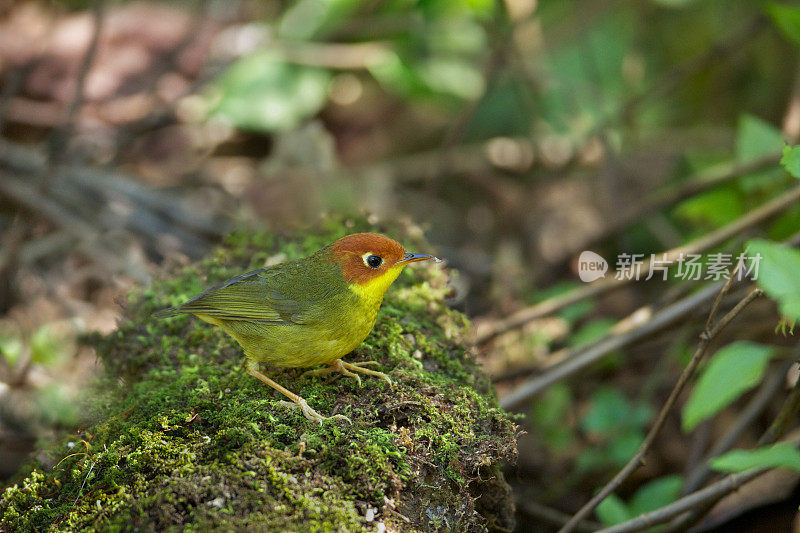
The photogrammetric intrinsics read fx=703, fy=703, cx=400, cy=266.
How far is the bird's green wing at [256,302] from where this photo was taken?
293 centimetres

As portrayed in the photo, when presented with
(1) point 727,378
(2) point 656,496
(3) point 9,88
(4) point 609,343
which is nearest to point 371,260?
(1) point 727,378

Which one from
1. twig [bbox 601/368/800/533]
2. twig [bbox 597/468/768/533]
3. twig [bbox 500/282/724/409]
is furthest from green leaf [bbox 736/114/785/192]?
twig [bbox 597/468/768/533]

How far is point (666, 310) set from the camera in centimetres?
405

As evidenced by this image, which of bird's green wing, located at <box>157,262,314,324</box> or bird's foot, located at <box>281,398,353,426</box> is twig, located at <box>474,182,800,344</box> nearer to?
bird's green wing, located at <box>157,262,314,324</box>

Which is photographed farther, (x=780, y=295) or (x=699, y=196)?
(x=699, y=196)

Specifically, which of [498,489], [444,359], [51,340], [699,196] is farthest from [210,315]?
[699,196]

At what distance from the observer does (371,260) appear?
302 centimetres

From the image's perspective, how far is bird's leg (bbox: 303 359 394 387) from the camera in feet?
9.10

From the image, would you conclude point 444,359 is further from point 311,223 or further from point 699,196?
point 699,196

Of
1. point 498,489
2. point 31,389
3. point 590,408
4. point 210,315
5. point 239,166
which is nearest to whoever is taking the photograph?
point 498,489

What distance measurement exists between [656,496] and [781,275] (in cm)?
224

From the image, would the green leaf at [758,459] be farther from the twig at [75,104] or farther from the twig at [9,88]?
the twig at [9,88]

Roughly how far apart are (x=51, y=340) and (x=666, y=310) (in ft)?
11.6

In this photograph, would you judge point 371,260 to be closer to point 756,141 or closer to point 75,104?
point 756,141
